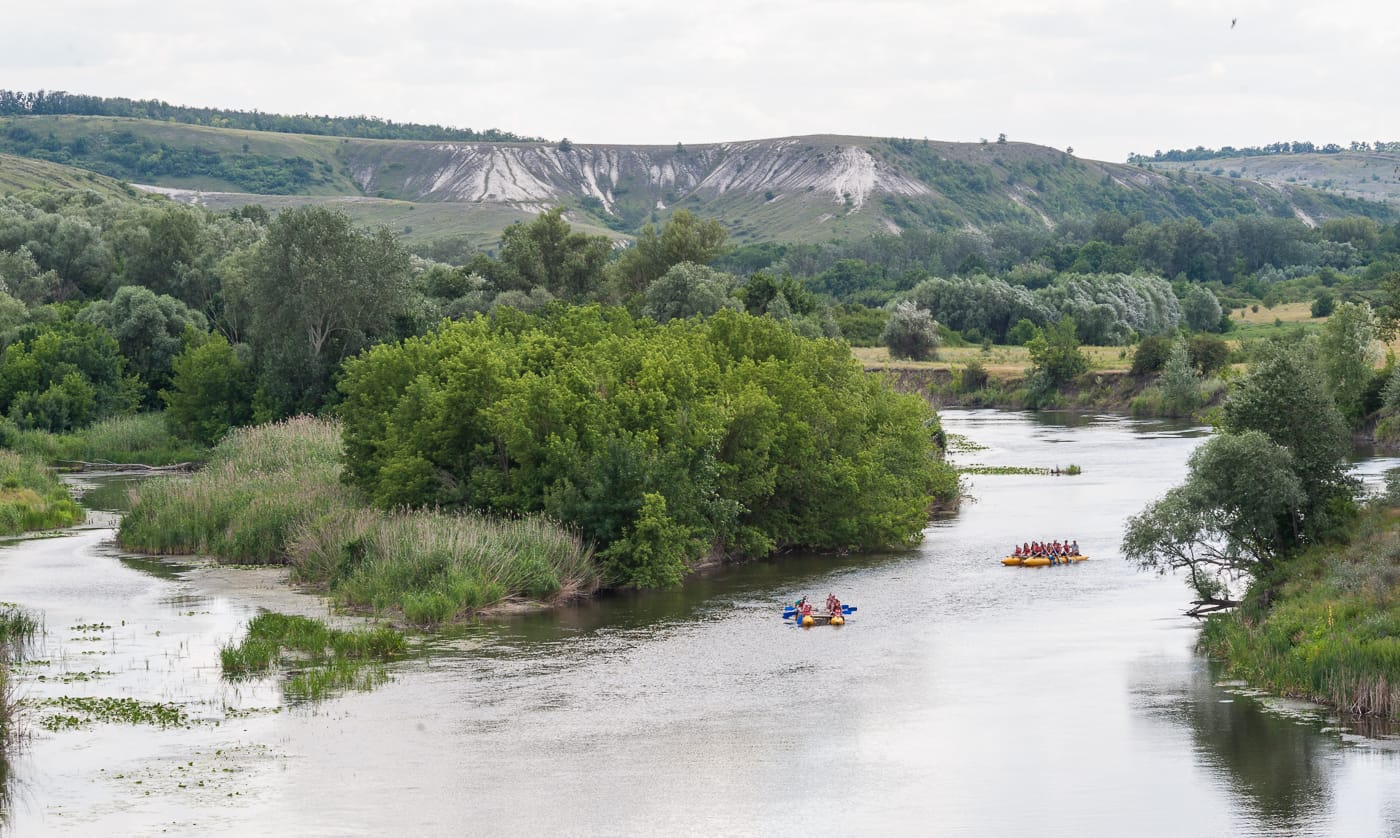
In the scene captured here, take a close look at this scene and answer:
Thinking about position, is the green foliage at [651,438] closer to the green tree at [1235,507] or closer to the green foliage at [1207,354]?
the green tree at [1235,507]

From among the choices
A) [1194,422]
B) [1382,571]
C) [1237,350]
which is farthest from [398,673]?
[1237,350]

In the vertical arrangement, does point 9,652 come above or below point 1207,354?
below

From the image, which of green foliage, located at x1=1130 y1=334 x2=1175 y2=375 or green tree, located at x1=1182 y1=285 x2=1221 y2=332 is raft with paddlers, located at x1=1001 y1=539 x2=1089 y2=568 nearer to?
green foliage, located at x1=1130 y1=334 x2=1175 y2=375

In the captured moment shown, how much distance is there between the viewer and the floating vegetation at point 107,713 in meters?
31.4

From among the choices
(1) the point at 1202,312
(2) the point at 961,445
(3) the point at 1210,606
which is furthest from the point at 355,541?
(1) the point at 1202,312

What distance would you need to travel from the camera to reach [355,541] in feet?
148

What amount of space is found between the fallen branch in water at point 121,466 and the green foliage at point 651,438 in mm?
21160

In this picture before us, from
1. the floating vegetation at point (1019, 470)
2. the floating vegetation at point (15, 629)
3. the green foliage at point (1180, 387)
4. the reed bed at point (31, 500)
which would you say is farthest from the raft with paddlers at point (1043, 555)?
the green foliage at point (1180, 387)

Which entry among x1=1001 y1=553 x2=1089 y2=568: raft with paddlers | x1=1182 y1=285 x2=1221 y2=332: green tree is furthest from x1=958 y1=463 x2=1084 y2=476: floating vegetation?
x1=1182 y1=285 x2=1221 y2=332: green tree

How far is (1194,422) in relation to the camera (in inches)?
4050

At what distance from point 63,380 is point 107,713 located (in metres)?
54.7

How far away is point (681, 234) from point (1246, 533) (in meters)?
68.5

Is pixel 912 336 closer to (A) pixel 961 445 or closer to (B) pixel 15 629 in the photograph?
(A) pixel 961 445

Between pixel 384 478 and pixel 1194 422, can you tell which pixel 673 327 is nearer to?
pixel 384 478
